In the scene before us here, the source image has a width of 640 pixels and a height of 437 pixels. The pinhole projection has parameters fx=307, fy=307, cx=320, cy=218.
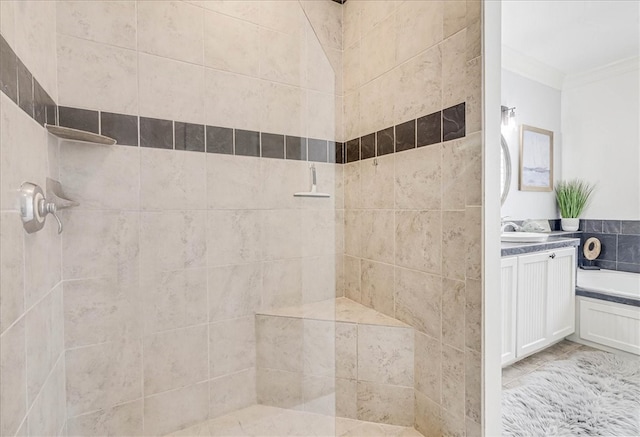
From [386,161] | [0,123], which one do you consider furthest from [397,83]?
[0,123]

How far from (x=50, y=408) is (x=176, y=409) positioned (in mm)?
519

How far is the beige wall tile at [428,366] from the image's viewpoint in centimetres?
132

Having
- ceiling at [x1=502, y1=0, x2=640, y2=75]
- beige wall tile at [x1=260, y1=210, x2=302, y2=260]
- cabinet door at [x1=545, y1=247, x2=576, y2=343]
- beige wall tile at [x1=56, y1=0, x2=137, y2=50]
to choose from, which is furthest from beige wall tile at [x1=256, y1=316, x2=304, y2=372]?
ceiling at [x1=502, y1=0, x2=640, y2=75]

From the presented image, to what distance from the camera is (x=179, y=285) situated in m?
1.42

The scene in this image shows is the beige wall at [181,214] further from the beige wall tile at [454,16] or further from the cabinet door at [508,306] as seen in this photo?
the cabinet door at [508,306]

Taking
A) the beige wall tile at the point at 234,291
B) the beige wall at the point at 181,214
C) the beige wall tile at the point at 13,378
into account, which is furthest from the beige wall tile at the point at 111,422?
the beige wall tile at the point at 13,378

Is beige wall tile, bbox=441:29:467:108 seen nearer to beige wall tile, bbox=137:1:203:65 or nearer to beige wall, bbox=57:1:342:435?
beige wall, bbox=57:1:342:435

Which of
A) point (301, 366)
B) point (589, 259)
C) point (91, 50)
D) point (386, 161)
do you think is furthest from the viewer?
point (589, 259)

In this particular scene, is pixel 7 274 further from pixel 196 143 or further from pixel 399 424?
pixel 399 424

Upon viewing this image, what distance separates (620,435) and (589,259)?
7.19ft

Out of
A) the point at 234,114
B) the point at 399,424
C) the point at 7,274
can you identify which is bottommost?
the point at 399,424

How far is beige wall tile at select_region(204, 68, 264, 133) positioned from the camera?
4.87ft

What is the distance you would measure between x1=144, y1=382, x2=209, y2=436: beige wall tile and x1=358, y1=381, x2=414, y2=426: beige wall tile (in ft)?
2.49

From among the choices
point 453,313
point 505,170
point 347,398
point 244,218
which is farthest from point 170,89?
point 505,170
